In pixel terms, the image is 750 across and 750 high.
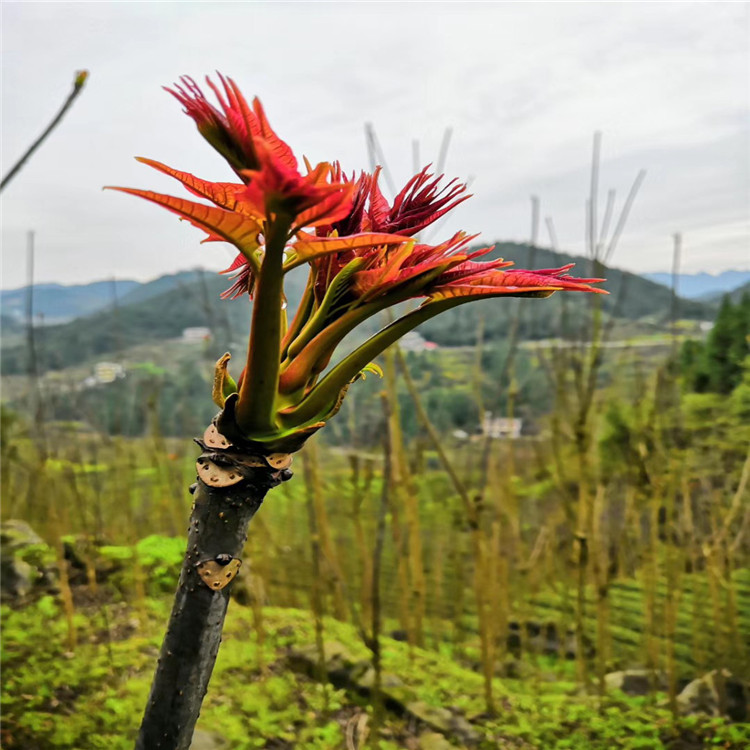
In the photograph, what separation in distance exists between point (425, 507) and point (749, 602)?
71 centimetres

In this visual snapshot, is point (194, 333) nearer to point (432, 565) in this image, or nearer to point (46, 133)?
point (432, 565)

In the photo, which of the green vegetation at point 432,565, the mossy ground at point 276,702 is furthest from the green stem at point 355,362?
the mossy ground at point 276,702

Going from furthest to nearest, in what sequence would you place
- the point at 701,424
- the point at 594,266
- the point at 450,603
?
the point at 450,603, the point at 701,424, the point at 594,266

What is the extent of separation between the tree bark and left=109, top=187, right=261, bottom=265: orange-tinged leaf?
68mm

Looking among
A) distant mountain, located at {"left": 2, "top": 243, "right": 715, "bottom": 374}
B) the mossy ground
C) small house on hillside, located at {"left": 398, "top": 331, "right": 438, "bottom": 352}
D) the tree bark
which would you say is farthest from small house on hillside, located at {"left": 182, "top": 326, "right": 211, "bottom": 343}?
the tree bark

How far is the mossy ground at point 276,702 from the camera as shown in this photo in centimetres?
79

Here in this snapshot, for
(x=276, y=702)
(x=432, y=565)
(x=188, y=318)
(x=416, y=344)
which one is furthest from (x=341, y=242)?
(x=188, y=318)

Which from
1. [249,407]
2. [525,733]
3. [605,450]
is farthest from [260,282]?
[605,450]

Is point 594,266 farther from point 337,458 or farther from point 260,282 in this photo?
point 337,458

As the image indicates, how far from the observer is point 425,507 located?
1537 mm

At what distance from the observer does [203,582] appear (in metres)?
0.20

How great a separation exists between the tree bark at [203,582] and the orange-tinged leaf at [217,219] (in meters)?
0.07

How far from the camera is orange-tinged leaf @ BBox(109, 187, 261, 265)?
0.17 m

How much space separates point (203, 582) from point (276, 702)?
80cm
